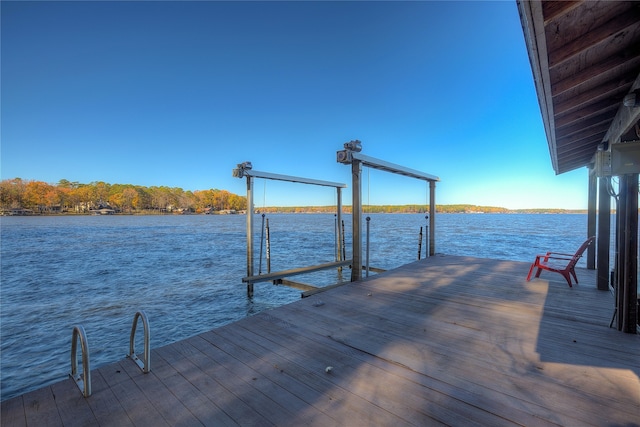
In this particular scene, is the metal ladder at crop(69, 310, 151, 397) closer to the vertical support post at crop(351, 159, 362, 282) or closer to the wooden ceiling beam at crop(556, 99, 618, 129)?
the vertical support post at crop(351, 159, 362, 282)

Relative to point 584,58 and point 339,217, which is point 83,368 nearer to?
point 584,58

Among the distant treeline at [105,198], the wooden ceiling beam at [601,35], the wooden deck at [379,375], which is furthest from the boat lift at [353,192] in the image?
the distant treeline at [105,198]

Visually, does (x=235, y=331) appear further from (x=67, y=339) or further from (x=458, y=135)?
(x=458, y=135)

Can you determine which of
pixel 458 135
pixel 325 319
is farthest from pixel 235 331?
pixel 458 135

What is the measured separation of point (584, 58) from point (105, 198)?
87869mm

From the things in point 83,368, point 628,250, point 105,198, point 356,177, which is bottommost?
point 83,368

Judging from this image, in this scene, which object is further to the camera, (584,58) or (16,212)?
(16,212)

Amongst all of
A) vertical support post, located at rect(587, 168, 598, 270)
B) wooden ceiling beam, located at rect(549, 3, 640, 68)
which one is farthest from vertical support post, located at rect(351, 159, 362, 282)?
vertical support post, located at rect(587, 168, 598, 270)

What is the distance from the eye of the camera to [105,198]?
68.2 meters

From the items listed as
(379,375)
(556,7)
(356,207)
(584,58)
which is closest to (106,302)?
(356,207)

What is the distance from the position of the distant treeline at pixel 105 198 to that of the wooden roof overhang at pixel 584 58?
8132cm

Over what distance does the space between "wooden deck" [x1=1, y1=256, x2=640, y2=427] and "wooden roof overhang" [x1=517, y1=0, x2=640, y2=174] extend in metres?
2.12

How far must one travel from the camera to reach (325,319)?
123 inches

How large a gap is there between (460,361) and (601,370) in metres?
0.99
